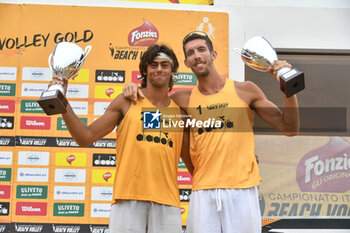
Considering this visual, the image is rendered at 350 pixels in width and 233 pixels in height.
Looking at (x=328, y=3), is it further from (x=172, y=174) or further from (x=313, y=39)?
(x=172, y=174)

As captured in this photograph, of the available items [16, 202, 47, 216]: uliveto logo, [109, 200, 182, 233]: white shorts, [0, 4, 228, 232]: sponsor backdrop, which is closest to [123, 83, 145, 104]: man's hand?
[109, 200, 182, 233]: white shorts

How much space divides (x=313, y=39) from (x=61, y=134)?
2795 mm

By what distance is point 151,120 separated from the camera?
8.46 feet

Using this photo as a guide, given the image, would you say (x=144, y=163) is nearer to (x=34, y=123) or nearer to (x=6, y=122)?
(x=34, y=123)

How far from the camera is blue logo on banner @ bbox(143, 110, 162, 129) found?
2.56 m

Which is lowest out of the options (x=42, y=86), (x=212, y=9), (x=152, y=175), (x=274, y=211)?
(x=274, y=211)

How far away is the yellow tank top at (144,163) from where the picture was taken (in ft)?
8.13

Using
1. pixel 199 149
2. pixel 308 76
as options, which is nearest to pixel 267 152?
pixel 308 76

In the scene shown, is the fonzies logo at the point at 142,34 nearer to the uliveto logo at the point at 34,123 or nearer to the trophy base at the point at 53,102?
the uliveto logo at the point at 34,123

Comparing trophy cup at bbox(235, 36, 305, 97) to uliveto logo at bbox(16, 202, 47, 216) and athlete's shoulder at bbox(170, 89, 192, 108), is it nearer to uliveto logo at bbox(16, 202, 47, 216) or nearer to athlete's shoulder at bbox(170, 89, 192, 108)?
athlete's shoulder at bbox(170, 89, 192, 108)

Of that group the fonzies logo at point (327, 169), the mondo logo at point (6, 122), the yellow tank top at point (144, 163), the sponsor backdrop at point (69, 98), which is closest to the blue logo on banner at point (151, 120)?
the yellow tank top at point (144, 163)

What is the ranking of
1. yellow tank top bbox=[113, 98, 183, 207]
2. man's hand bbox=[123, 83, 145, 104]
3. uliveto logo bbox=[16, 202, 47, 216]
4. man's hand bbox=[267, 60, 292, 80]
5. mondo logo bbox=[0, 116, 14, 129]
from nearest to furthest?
man's hand bbox=[267, 60, 292, 80] < yellow tank top bbox=[113, 98, 183, 207] < man's hand bbox=[123, 83, 145, 104] < uliveto logo bbox=[16, 202, 47, 216] < mondo logo bbox=[0, 116, 14, 129]

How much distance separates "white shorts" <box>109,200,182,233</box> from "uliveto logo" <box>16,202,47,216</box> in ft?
5.86

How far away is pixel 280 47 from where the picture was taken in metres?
4.37
